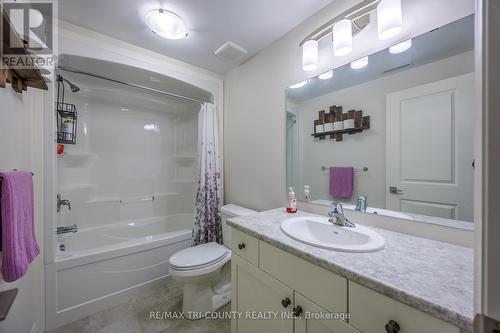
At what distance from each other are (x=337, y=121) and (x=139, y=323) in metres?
2.05

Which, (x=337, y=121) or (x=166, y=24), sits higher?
(x=166, y=24)

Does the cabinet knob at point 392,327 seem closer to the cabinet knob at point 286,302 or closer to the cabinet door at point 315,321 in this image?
the cabinet door at point 315,321

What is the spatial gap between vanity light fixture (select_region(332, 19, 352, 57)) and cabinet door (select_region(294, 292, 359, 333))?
1329 millimetres

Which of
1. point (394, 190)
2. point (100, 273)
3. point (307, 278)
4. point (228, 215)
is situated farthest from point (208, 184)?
point (394, 190)

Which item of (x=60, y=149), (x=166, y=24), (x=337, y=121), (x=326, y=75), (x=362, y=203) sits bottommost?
(x=362, y=203)

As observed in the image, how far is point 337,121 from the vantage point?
130 cm

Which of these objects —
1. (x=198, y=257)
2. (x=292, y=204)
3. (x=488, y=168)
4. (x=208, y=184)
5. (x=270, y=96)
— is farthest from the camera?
(x=208, y=184)

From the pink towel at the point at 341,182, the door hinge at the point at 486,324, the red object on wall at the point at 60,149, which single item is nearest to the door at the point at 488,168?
the door hinge at the point at 486,324

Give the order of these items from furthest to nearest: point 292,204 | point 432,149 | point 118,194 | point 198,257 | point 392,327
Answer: point 118,194
point 198,257
point 292,204
point 432,149
point 392,327

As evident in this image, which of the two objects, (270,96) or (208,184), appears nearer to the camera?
(270,96)

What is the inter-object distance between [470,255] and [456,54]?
87 centimetres

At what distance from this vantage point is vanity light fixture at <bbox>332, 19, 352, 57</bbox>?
1124 millimetres

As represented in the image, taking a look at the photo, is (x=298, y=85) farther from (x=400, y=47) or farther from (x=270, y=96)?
(x=400, y=47)

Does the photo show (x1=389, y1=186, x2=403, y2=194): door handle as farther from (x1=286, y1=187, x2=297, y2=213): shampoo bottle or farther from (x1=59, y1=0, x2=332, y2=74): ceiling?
(x1=59, y1=0, x2=332, y2=74): ceiling
